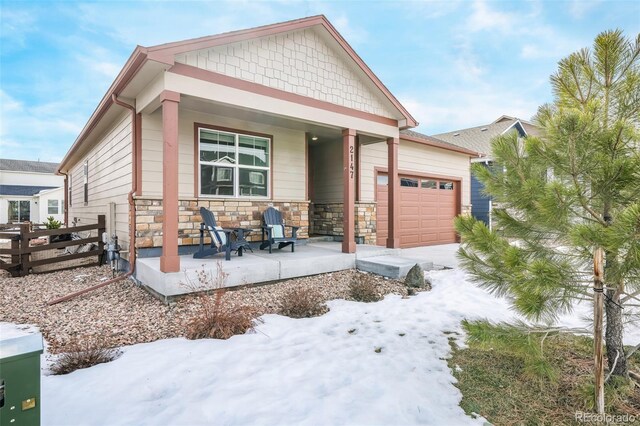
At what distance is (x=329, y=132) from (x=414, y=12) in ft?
14.5

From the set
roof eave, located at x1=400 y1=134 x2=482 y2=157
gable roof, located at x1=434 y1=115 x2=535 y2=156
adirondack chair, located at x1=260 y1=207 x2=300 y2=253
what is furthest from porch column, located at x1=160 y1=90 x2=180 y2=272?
gable roof, located at x1=434 y1=115 x2=535 y2=156

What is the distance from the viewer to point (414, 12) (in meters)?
8.80

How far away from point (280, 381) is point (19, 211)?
29719mm

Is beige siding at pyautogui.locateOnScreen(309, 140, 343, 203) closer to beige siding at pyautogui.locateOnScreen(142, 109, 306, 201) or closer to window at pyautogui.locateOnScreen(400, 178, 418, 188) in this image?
beige siding at pyautogui.locateOnScreen(142, 109, 306, 201)

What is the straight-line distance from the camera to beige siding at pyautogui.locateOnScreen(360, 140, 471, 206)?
851 centimetres

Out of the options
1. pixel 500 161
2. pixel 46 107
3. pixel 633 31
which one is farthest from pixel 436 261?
pixel 46 107

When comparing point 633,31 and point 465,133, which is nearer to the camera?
point 633,31

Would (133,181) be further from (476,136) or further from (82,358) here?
(476,136)

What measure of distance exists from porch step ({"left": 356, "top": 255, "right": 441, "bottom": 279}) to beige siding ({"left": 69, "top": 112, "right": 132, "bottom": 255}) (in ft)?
14.8

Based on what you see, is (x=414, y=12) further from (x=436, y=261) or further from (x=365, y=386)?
(x=365, y=386)

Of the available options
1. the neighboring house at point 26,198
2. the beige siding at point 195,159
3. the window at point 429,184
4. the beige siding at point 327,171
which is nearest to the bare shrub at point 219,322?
the beige siding at point 195,159

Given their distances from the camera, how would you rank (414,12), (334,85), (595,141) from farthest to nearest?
(414,12) < (334,85) < (595,141)

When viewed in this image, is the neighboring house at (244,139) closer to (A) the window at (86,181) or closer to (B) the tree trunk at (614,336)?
(A) the window at (86,181)

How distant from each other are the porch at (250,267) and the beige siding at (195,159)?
1.38 metres
